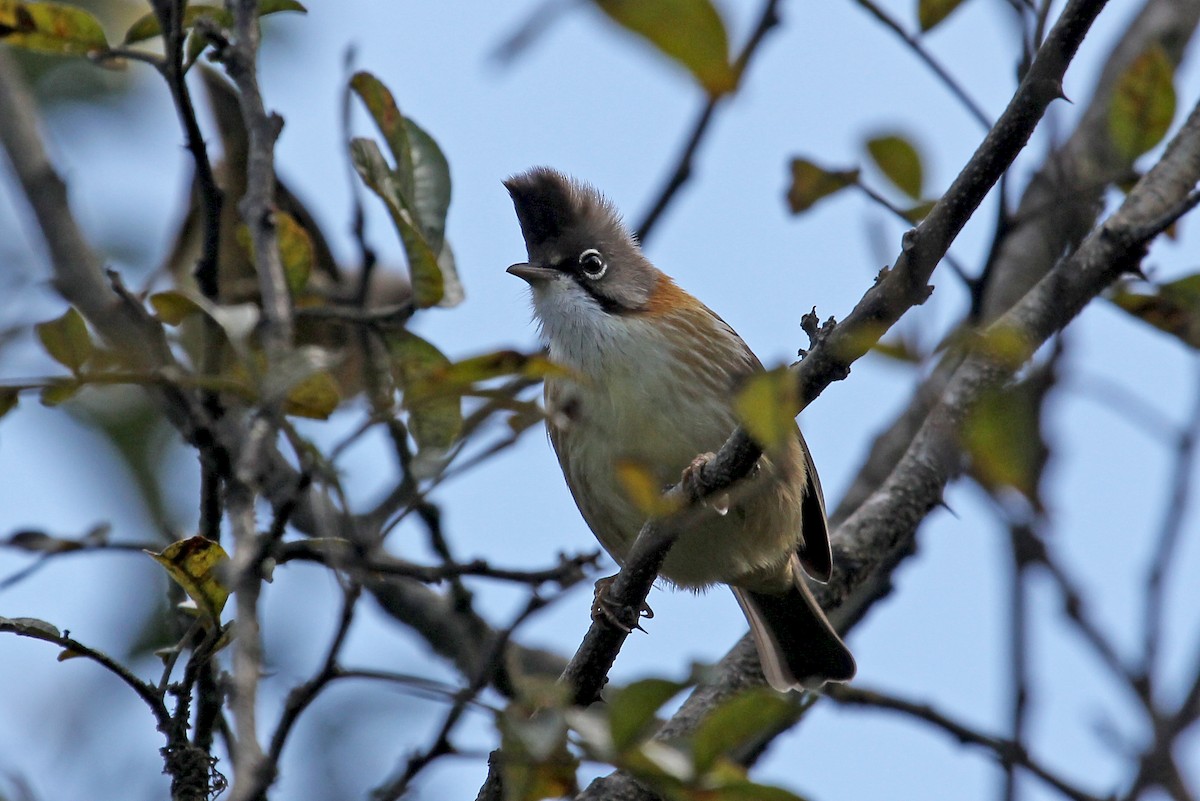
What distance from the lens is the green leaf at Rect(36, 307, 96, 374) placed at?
260 cm

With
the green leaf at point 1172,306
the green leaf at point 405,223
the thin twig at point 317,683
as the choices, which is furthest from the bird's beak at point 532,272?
the thin twig at point 317,683

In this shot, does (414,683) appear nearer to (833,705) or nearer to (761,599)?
(833,705)

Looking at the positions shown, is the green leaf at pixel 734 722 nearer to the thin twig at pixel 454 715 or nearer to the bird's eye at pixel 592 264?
the thin twig at pixel 454 715

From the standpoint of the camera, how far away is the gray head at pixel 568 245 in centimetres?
494

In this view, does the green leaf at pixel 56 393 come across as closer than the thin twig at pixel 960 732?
No

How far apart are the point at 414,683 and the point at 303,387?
884 mm

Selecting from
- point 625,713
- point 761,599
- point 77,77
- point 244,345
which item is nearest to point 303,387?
point 244,345

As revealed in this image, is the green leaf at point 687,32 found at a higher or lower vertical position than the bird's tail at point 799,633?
lower

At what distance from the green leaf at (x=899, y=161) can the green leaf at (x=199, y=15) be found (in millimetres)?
1668

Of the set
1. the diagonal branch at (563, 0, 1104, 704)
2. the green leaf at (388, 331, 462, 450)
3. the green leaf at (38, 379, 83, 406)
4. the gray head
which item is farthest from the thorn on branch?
the gray head

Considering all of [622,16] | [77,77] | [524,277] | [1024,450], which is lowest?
[1024,450]

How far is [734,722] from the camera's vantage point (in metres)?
1.88

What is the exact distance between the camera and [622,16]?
1.33m

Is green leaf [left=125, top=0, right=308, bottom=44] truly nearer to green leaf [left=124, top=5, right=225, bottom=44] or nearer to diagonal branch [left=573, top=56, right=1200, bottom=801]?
green leaf [left=124, top=5, right=225, bottom=44]
